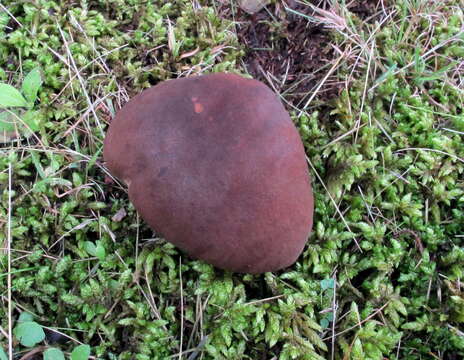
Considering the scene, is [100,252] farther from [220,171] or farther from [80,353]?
[220,171]

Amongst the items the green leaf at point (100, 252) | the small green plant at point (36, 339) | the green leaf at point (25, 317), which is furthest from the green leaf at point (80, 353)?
the green leaf at point (100, 252)

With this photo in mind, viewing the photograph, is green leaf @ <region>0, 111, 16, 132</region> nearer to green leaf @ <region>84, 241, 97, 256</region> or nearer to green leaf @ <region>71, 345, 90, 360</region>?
green leaf @ <region>84, 241, 97, 256</region>

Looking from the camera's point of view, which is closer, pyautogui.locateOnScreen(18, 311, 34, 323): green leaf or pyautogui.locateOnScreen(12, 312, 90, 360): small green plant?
pyautogui.locateOnScreen(12, 312, 90, 360): small green plant

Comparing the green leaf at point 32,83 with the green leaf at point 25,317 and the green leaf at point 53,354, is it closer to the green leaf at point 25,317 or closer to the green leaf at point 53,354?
the green leaf at point 25,317

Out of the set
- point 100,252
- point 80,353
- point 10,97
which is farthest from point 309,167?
point 10,97

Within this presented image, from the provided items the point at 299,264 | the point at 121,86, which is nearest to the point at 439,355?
the point at 299,264

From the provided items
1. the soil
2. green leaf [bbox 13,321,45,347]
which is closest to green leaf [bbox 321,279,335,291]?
the soil
